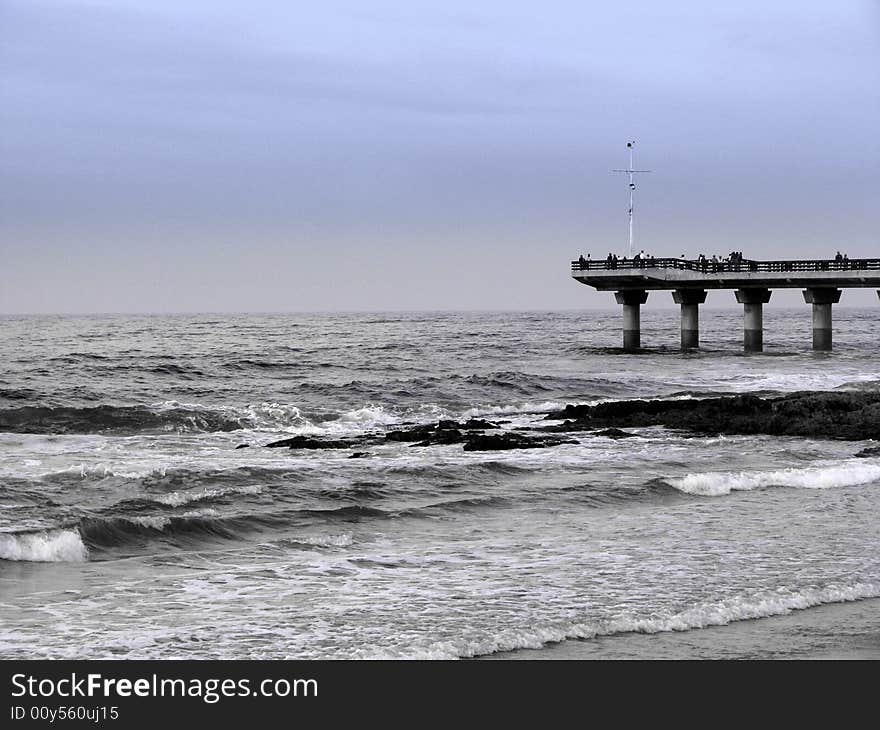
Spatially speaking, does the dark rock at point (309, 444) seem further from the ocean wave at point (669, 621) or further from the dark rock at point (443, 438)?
the ocean wave at point (669, 621)

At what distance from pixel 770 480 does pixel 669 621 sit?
9189mm

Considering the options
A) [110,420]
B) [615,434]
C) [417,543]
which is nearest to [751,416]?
[615,434]

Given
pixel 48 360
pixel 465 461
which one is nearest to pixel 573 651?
pixel 465 461

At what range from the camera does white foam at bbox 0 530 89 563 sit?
519 inches

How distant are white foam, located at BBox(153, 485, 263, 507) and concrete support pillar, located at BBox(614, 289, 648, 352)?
4421cm

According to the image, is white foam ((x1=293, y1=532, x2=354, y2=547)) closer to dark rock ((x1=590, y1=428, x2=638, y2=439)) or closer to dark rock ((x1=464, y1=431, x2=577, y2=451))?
dark rock ((x1=464, y1=431, x2=577, y2=451))

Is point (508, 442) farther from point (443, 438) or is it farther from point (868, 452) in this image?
point (868, 452)

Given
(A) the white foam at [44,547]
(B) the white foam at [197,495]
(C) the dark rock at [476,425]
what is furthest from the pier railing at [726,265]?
(A) the white foam at [44,547]

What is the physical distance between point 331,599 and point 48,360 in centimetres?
4847

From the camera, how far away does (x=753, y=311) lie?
192 feet

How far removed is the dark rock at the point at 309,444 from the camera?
2448 cm

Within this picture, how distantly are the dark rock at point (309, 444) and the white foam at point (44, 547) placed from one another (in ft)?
35.2
